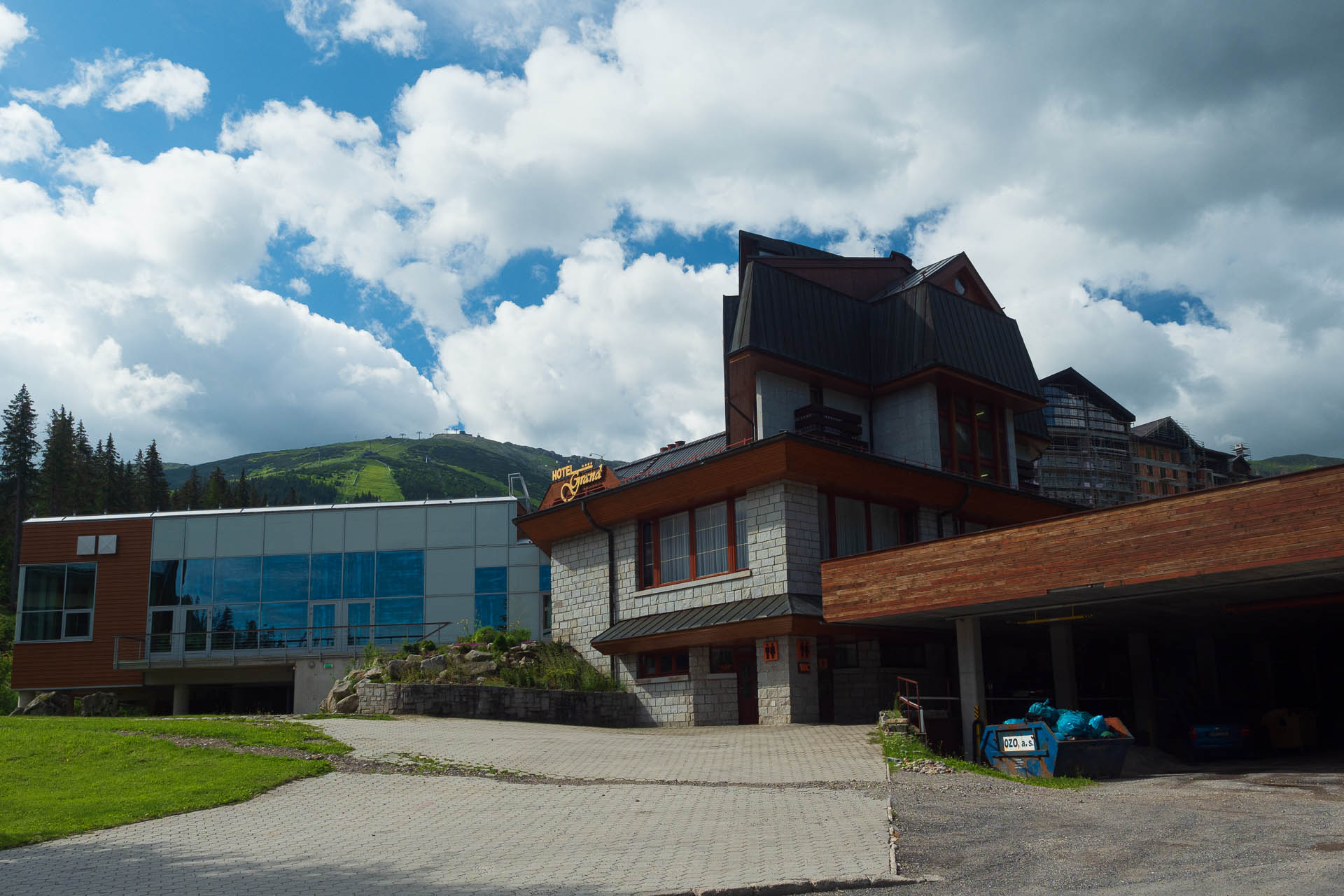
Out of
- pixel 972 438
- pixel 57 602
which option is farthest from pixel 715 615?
pixel 57 602

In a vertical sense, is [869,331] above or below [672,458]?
above

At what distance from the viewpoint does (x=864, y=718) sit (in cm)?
2559

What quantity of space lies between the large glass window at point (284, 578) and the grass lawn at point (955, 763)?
91.3 ft

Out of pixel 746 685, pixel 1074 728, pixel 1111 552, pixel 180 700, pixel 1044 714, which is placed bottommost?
pixel 180 700

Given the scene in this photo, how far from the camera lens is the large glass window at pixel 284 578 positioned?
3950 cm

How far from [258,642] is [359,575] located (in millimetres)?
4625

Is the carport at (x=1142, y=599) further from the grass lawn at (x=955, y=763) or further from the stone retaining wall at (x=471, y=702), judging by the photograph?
the stone retaining wall at (x=471, y=702)

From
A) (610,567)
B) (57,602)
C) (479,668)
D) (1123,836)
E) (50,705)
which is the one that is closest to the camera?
(1123,836)

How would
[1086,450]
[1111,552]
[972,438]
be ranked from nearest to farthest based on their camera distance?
[1111,552]
[972,438]
[1086,450]

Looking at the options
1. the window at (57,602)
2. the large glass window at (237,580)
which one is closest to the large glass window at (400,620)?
the large glass window at (237,580)

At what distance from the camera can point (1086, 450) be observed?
369 ft

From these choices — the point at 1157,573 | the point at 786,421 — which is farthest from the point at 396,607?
the point at 1157,573

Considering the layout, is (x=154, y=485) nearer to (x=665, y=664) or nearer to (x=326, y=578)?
(x=326, y=578)

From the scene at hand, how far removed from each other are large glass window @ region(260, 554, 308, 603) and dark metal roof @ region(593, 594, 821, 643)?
54.3 feet
